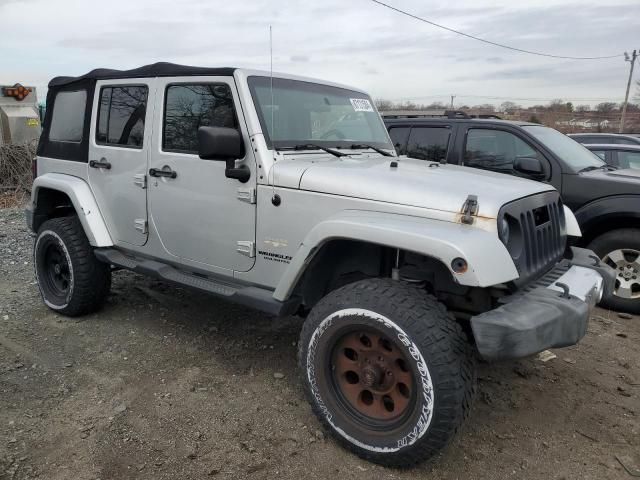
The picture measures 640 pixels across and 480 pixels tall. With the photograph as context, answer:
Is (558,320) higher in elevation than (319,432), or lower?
higher

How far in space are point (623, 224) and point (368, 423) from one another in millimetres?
3595

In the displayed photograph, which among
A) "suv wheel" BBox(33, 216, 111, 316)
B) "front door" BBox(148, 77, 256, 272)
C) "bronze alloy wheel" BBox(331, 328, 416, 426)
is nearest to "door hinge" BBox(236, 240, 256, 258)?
"front door" BBox(148, 77, 256, 272)

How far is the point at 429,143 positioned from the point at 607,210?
6.50 ft

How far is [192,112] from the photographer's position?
3547 mm

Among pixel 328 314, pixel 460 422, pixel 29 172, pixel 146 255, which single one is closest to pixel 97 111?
pixel 146 255

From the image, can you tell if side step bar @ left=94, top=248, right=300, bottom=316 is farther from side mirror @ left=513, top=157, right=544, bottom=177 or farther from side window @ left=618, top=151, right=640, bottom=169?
side window @ left=618, top=151, right=640, bottom=169

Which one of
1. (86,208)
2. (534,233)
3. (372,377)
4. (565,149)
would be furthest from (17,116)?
(534,233)

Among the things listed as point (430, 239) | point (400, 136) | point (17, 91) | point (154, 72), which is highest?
point (17, 91)

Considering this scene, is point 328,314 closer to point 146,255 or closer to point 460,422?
point 460,422

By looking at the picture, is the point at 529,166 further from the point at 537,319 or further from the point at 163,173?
the point at 163,173

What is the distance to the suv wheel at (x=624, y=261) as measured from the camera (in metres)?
4.86

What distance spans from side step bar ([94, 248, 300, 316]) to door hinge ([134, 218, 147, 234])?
0.24 m

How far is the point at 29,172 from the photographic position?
9914 millimetres

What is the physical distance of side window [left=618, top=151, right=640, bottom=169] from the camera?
7.04 m
